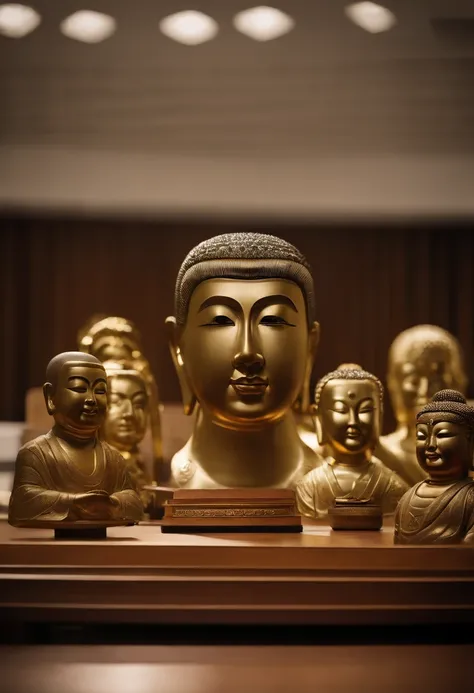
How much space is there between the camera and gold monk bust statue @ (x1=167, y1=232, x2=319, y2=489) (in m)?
2.61

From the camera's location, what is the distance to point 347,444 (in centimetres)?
276

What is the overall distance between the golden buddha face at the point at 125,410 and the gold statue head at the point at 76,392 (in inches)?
32.5

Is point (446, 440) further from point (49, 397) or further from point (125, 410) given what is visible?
point (125, 410)

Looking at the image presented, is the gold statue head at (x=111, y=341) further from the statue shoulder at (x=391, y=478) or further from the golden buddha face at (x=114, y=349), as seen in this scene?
the statue shoulder at (x=391, y=478)

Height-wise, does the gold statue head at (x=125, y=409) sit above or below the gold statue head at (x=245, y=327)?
below

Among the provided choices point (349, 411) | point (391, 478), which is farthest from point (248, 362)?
point (391, 478)

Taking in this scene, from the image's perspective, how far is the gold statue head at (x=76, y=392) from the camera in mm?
2293

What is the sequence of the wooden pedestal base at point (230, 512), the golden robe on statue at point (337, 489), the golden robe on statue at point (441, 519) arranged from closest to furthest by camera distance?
the golden robe on statue at point (441, 519) < the wooden pedestal base at point (230, 512) < the golden robe on statue at point (337, 489)

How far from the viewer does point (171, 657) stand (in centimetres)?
180

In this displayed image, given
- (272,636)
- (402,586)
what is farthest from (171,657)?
(402,586)

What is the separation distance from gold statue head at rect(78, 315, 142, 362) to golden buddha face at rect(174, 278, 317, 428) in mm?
867

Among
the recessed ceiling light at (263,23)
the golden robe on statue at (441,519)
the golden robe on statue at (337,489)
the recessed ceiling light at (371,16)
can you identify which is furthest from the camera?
the recessed ceiling light at (263,23)

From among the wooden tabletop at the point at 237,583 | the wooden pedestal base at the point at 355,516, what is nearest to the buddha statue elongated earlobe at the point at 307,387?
the wooden pedestal base at the point at 355,516

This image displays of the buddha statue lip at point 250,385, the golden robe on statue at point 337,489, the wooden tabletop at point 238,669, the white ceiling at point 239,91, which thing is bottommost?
the wooden tabletop at point 238,669
